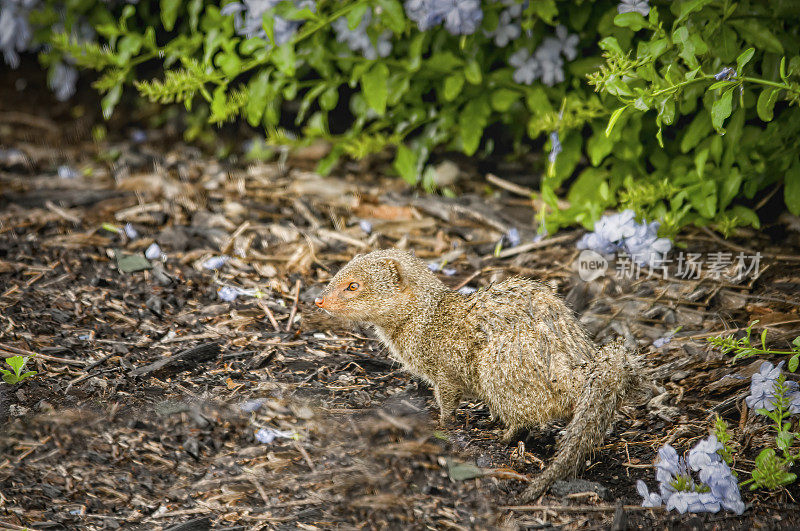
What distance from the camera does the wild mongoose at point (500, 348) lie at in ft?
9.50

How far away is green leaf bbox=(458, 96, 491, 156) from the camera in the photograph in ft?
15.4

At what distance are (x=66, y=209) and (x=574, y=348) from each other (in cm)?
339

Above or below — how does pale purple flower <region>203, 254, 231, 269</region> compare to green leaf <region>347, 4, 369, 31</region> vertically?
below

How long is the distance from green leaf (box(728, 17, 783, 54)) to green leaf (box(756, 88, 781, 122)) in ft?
1.08

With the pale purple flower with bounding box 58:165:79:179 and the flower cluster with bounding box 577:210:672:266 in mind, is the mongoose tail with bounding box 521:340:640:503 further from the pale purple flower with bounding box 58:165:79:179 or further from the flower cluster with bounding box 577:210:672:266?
the pale purple flower with bounding box 58:165:79:179

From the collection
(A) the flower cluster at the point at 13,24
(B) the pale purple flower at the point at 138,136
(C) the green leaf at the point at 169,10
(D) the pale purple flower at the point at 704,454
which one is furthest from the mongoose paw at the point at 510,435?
(A) the flower cluster at the point at 13,24

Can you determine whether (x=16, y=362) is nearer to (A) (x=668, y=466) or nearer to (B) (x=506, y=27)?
(A) (x=668, y=466)

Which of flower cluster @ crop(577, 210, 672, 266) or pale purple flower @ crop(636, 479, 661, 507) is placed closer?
pale purple flower @ crop(636, 479, 661, 507)

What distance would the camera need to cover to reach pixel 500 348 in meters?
3.15

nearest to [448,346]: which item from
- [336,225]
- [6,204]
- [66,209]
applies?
[336,225]

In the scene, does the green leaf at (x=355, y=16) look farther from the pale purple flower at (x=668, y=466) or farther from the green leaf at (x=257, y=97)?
the pale purple flower at (x=668, y=466)

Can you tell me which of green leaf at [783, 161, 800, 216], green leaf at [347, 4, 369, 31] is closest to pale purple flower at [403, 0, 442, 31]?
green leaf at [347, 4, 369, 31]

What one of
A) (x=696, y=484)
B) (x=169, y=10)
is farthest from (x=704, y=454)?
(x=169, y=10)

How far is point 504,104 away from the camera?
4625 mm
